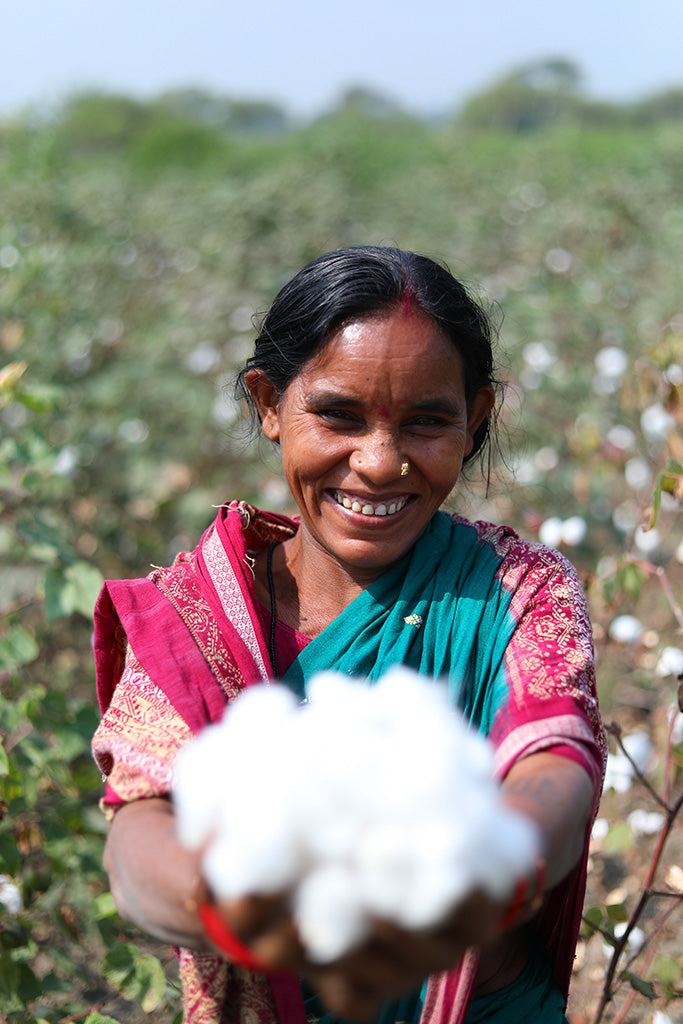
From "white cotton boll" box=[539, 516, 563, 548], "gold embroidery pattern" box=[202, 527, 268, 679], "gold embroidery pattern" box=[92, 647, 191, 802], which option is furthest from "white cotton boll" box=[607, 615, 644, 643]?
"gold embroidery pattern" box=[92, 647, 191, 802]

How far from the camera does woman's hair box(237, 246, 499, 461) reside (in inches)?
51.4

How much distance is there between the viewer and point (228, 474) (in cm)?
422

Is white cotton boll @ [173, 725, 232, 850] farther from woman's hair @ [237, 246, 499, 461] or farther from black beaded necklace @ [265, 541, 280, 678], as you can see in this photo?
woman's hair @ [237, 246, 499, 461]

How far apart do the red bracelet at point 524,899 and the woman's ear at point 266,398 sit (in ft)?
2.62

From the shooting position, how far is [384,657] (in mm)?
1312

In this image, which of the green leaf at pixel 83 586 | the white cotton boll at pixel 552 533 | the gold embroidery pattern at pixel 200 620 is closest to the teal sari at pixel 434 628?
the gold embroidery pattern at pixel 200 620

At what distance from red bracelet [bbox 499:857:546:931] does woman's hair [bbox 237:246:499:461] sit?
70cm

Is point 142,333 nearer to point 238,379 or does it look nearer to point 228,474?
point 228,474

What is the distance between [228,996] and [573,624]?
0.65 meters

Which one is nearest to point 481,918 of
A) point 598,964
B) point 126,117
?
point 598,964

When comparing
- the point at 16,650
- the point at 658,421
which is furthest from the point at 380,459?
the point at 658,421

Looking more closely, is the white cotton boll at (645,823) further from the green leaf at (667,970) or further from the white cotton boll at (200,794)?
the white cotton boll at (200,794)

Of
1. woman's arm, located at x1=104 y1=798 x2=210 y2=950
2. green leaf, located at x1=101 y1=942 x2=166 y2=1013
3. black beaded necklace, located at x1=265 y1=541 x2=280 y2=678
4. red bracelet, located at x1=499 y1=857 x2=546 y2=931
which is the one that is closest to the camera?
red bracelet, located at x1=499 y1=857 x2=546 y2=931

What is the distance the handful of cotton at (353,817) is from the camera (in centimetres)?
71
